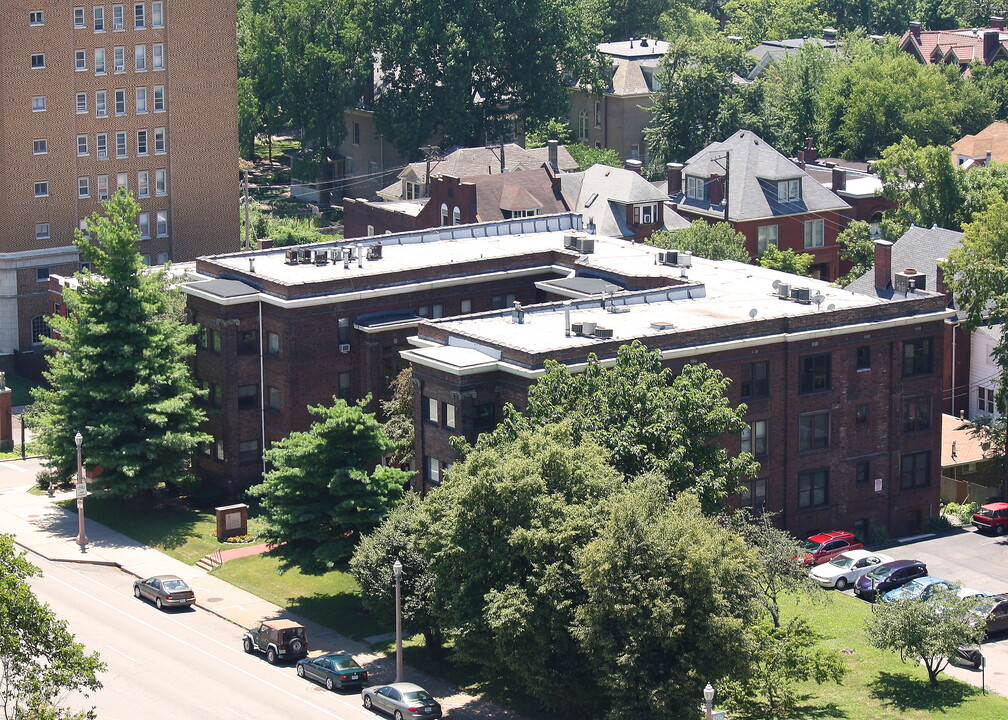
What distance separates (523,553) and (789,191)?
6690 centimetres

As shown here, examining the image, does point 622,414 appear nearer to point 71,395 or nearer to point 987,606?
point 987,606

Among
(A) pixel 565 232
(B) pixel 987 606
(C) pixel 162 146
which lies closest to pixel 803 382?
(B) pixel 987 606

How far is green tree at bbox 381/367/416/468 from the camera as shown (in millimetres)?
76938

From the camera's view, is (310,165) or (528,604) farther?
(310,165)

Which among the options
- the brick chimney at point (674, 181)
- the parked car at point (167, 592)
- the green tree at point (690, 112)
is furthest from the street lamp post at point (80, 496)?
the green tree at point (690, 112)

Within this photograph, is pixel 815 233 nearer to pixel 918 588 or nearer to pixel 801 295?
pixel 801 295

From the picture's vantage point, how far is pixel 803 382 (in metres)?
77.7

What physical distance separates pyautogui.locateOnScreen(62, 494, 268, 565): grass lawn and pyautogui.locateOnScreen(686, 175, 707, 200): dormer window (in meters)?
50.3

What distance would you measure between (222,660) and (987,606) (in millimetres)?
29051

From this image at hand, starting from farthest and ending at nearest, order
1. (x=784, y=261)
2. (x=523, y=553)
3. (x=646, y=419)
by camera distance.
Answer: (x=784, y=261) → (x=646, y=419) → (x=523, y=553)

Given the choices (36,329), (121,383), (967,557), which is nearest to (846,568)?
(967,557)

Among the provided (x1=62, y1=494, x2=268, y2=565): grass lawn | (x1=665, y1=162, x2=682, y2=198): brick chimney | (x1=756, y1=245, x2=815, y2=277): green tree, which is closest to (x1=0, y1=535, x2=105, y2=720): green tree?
(x1=62, y1=494, x2=268, y2=565): grass lawn

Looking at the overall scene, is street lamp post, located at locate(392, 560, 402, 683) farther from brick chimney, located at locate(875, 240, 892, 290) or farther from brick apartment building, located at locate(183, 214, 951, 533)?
brick chimney, located at locate(875, 240, 892, 290)

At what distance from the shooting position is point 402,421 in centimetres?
7744
